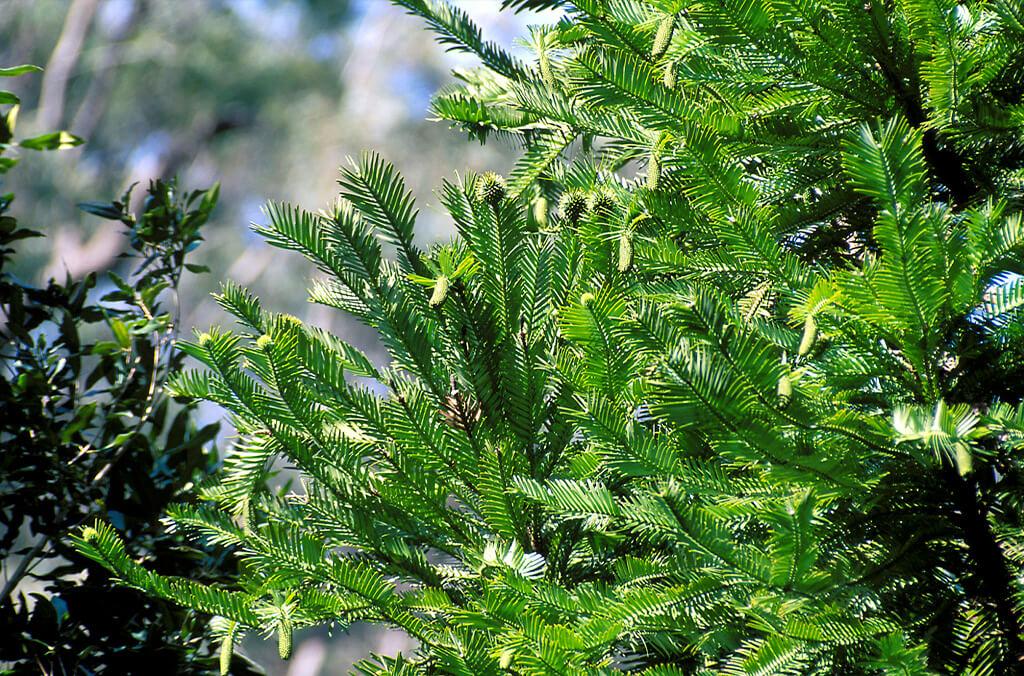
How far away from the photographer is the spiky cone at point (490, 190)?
1604 millimetres

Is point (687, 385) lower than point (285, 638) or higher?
higher

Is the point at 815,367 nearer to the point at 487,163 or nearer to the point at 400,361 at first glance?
the point at 400,361

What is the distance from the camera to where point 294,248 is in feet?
5.29

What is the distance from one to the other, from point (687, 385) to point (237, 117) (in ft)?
66.9

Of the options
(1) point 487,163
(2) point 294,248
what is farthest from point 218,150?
(2) point 294,248

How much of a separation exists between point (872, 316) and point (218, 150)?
20677 mm

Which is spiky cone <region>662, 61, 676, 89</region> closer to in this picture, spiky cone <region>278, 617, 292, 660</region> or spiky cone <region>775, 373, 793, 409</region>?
spiky cone <region>775, 373, 793, 409</region>

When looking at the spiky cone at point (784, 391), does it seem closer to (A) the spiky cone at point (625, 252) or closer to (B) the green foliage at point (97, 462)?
(A) the spiky cone at point (625, 252)

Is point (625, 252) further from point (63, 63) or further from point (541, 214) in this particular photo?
point (63, 63)

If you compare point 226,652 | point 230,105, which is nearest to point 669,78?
point 226,652

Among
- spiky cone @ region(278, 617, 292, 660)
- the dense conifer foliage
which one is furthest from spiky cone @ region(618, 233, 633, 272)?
spiky cone @ region(278, 617, 292, 660)

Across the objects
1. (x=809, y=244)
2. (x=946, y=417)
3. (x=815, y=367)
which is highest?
(x=809, y=244)

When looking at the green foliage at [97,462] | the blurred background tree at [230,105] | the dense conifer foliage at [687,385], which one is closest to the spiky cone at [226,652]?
the dense conifer foliage at [687,385]

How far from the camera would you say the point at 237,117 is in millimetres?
20062
